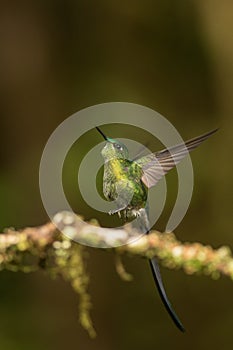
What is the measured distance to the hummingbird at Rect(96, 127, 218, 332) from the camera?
143 centimetres

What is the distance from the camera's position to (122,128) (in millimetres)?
3762

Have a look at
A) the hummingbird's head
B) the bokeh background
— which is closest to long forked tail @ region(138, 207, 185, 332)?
the hummingbird's head

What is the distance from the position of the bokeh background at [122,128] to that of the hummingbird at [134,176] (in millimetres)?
1932

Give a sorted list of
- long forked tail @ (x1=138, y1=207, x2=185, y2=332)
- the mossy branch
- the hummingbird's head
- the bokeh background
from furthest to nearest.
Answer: the bokeh background < the hummingbird's head < long forked tail @ (x1=138, y1=207, x2=185, y2=332) < the mossy branch

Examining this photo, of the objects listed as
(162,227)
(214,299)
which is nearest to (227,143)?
(162,227)

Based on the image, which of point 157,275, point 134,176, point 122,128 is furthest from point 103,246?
point 122,128

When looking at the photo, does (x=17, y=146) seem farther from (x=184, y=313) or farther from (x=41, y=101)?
(x=184, y=313)

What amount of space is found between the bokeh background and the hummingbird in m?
1.93

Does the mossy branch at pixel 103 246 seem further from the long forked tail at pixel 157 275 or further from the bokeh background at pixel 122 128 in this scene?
the bokeh background at pixel 122 128

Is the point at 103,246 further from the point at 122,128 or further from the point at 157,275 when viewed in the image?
the point at 122,128

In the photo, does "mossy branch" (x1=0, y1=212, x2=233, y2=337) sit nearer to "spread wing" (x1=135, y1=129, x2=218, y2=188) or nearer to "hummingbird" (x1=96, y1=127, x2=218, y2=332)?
"hummingbird" (x1=96, y1=127, x2=218, y2=332)

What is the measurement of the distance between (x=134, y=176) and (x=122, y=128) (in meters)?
2.25

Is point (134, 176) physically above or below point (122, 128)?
below

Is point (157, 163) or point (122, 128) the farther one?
point (122, 128)
